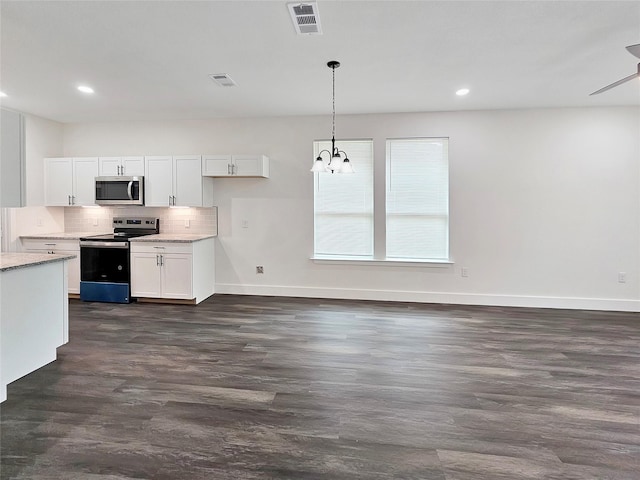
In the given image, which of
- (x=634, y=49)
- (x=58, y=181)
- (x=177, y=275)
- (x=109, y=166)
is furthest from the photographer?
(x=58, y=181)

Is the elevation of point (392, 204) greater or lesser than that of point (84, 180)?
lesser

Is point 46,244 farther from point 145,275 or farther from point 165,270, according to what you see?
point 165,270

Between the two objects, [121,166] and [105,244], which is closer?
[105,244]

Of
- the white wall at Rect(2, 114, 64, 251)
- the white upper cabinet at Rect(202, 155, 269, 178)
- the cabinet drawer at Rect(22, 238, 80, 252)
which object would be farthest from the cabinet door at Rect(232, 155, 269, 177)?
the white wall at Rect(2, 114, 64, 251)

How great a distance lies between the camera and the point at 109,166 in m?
5.10

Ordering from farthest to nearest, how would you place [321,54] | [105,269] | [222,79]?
1. [105,269]
2. [222,79]
3. [321,54]

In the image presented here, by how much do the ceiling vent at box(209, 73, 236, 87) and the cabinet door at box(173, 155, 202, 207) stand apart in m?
1.47

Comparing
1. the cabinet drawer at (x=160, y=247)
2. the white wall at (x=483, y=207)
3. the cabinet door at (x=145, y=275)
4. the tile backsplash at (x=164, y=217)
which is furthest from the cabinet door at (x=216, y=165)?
the cabinet door at (x=145, y=275)

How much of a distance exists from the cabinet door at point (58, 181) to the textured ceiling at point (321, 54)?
2.88 ft

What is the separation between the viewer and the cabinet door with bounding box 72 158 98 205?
5137 mm

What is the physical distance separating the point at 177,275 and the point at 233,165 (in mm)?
1695

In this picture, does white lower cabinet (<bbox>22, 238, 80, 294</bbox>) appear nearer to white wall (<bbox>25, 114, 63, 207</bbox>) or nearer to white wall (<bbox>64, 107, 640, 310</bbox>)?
white wall (<bbox>25, 114, 63, 207</bbox>)

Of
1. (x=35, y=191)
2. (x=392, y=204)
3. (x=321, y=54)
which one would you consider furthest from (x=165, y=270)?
(x=321, y=54)

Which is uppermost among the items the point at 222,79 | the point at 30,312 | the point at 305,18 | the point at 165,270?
the point at 222,79
